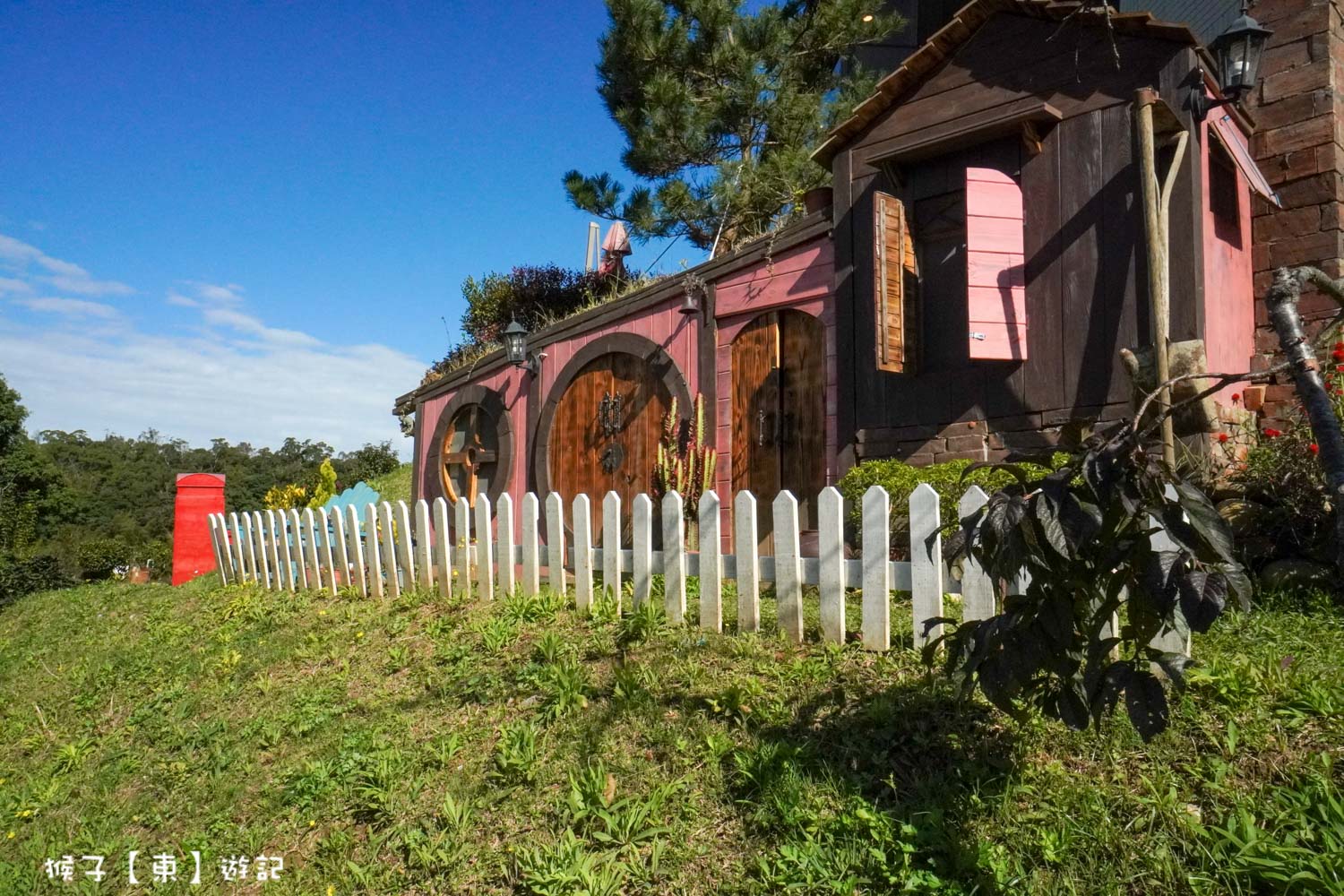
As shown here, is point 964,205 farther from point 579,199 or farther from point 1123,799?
point 579,199

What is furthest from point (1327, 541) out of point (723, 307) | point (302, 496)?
point (302, 496)

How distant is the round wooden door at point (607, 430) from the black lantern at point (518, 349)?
2.35 feet

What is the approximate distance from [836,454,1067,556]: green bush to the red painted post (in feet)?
27.9

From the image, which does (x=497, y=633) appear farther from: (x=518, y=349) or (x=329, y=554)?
(x=518, y=349)

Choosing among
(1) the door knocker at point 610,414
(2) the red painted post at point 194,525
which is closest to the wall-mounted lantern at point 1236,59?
(1) the door knocker at point 610,414

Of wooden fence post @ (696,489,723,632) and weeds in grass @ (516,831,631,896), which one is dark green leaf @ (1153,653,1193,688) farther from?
wooden fence post @ (696,489,723,632)

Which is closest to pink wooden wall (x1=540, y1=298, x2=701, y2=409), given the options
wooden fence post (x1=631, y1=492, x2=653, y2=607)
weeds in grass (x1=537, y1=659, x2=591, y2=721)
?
wooden fence post (x1=631, y1=492, x2=653, y2=607)

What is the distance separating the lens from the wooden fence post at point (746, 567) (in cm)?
446

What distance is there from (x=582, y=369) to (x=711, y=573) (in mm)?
5969

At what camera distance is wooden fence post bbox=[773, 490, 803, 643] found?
14.1 ft

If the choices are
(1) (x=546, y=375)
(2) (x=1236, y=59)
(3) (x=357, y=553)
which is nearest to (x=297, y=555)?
→ (3) (x=357, y=553)

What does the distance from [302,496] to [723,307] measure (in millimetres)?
10053

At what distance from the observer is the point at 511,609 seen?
17.4 feet

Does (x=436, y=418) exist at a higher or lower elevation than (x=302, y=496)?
higher
